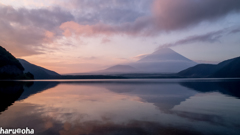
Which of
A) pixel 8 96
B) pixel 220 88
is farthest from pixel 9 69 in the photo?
pixel 220 88

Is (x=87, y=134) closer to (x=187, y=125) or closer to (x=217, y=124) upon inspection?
(x=187, y=125)

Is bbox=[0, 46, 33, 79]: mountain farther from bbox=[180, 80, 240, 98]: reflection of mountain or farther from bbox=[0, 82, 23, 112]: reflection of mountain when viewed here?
bbox=[180, 80, 240, 98]: reflection of mountain

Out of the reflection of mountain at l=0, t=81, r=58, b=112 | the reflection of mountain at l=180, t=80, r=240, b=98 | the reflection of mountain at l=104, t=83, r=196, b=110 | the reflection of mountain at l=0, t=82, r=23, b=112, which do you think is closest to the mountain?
the reflection of mountain at l=0, t=81, r=58, b=112

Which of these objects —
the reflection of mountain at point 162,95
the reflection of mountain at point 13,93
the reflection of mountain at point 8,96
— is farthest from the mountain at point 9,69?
the reflection of mountain at point 162,95

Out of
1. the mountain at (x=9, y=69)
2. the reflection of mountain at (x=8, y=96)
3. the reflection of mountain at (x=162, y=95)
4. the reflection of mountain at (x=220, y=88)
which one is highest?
the mountain at (x=9, y=69)

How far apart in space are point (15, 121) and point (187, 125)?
12.0 m

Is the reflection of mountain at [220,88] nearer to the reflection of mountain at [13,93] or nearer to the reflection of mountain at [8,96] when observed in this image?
the reflection of mountain at [8,96]

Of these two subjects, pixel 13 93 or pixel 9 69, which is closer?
pixel 13 93

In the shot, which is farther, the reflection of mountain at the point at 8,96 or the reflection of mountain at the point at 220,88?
the reflection of mountain at the point at 220,88

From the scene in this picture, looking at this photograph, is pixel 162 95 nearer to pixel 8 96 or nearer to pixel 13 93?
pixel 8 96

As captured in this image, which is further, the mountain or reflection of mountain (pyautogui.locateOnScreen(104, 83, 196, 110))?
the mountain

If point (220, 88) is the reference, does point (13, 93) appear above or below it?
above

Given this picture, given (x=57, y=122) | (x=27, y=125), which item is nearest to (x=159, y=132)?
(x=57, y=122)

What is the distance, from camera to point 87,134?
27.7ft
